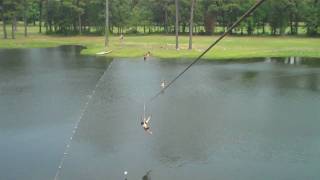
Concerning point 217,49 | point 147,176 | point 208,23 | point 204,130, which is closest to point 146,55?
point 217,49

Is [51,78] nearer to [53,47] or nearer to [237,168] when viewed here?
[237,168]

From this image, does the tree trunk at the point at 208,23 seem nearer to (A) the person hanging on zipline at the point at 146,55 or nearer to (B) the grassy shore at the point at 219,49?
(B) the grassy shore at the point at 219,49

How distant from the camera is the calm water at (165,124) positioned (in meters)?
18.9

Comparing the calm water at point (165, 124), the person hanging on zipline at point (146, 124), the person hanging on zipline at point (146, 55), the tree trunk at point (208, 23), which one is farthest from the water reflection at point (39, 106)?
the tree trunk at point (208, 23)

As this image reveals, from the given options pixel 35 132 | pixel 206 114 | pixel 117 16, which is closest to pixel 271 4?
pixel 117 16

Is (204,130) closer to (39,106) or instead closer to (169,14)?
(39,106)

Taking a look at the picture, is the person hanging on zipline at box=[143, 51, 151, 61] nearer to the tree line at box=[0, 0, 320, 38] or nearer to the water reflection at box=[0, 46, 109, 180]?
the water reflection at box=[0, 46, 109, 180]

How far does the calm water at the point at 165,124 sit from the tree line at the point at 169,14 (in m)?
38.3

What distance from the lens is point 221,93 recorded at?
107 ft

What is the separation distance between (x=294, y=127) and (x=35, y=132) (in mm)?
12188

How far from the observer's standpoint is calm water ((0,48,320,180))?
18922 mm

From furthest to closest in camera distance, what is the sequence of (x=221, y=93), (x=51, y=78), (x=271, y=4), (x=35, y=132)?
(x=271, y=4)
(x=51, y=78)
(x=221, y=93)
(x=35, y=132)

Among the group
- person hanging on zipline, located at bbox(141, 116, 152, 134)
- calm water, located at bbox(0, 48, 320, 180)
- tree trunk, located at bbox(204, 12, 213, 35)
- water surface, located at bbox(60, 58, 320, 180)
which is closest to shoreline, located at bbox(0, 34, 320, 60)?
calm water, located at bbox(0, 48, 320, 180)

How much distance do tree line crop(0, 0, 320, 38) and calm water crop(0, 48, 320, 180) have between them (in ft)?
126
